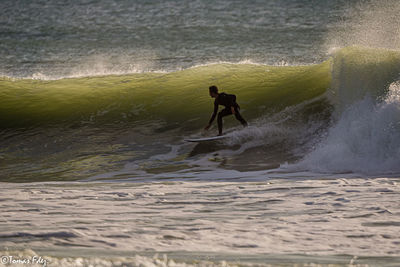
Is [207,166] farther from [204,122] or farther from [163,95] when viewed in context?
[163,95]

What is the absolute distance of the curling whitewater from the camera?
8.74 meters

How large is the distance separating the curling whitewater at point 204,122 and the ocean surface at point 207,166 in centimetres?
4

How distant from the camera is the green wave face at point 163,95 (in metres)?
12.4

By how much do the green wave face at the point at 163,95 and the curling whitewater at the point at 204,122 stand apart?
1.0 inches

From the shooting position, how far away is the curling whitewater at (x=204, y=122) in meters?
8.74

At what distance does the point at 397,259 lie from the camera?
13.5ft

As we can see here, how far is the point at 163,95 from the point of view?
1377 cm

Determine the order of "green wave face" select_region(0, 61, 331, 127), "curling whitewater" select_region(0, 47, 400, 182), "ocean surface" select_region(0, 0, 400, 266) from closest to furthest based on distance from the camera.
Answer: "ocean surface" select_region(0, 0, 400, 266), "curling whitewater" select_region(0, 47, 400, 182), "green wave face" select_region(0, 61, 331, 127)

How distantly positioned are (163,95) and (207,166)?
4982 mm

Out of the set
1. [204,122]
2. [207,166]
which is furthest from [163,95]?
[207,166]

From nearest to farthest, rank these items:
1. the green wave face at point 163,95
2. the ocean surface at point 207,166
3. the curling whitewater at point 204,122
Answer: the ocean surface at point 207,166 → the curling whitewater at point 204,122 → the green wave face at point 163,95

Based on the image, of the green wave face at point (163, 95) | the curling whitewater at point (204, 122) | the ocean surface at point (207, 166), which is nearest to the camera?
the ocean surface at point (207, 166)

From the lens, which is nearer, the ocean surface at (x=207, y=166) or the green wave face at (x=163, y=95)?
the ocean surface at (x=207, y=166)

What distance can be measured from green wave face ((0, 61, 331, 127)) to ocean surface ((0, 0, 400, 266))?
0.05 metres
